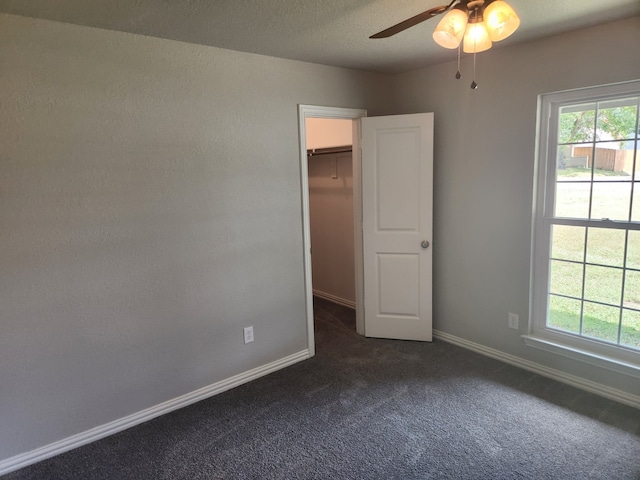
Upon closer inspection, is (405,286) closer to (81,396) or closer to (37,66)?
(81,396)

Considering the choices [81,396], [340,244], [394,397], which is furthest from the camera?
[340,244]

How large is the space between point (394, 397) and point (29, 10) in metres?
2.95

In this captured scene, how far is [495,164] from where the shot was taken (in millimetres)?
3064

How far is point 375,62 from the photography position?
317 cm

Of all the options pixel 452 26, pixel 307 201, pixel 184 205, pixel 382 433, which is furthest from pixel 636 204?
pixel 184 205

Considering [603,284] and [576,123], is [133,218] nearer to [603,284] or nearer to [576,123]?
[576,123]

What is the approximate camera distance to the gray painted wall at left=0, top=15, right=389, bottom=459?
212cm

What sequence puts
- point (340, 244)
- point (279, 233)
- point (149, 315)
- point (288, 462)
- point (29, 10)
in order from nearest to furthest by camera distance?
point (29, 10)
point (288, 462)
point (149, 315)
point (279, 233)
point (340, 244)

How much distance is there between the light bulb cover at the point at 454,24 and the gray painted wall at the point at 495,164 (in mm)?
1421

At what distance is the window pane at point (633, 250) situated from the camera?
2502 mm

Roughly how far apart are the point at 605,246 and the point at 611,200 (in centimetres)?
29

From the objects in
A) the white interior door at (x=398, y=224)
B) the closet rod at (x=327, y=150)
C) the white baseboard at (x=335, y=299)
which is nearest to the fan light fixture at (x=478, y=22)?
the white interior door at (x=398, y=224)

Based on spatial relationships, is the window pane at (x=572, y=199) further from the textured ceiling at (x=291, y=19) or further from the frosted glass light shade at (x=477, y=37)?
the frosted glass light shade at (x=477, y=37)

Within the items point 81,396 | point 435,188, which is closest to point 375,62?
point 435,188
